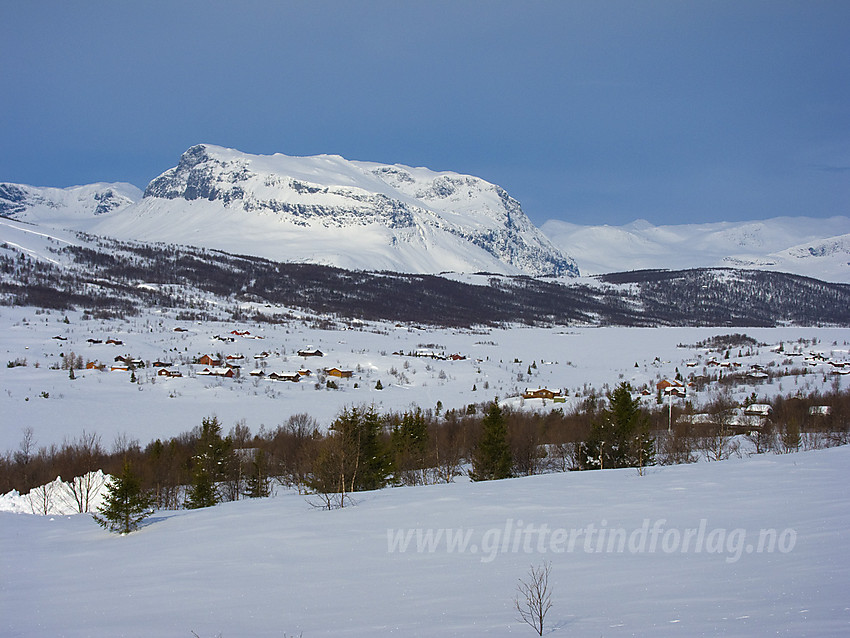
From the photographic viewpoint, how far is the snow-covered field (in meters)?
54.7

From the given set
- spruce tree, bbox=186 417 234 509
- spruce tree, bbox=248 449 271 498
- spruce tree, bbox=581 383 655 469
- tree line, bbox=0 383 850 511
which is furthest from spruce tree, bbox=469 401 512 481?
spruce tree, bbox=186 417 234 509

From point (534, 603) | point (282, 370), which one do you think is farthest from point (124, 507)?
point (282, 370)

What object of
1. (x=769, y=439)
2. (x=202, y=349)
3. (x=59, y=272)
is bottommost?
(x=769, y=439)

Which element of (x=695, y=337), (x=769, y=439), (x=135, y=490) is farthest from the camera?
(x=695, y=337)

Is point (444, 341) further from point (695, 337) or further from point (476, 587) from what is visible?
point (476, 587)

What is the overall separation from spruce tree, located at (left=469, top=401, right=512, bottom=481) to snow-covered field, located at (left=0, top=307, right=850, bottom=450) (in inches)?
325

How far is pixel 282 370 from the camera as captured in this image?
83.4m

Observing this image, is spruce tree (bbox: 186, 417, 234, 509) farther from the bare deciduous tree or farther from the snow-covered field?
the bare deciduous tree

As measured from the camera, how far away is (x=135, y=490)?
1714 centimetres

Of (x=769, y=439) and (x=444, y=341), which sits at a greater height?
(x=444, y=341)

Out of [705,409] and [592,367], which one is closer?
[705,409]

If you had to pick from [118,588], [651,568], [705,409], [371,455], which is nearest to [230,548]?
[118,588]

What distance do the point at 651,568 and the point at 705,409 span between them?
5415 cm

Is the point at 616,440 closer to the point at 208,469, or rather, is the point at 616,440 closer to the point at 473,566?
the point at 208,469
